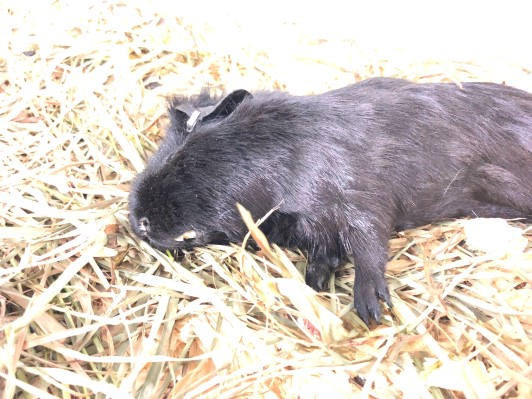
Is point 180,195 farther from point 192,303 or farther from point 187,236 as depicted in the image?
point 192,303

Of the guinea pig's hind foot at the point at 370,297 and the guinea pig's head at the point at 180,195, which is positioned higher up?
the guinea pig's head at the point at 180,195

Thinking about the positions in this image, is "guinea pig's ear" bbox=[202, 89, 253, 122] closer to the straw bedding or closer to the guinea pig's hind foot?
the straw bedding

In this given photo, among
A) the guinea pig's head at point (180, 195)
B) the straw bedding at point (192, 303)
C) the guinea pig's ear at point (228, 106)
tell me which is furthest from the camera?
the guinea pig's ear at point (228, 106)

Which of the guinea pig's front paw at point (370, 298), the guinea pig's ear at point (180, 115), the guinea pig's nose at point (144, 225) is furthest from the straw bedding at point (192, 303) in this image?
the guinea pig's ear at point (180, 115)

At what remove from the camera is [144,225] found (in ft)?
6.03

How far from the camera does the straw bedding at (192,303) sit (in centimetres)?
159

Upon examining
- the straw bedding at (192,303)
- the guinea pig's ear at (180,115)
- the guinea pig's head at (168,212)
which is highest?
the guinea pig's ear at (180,115)

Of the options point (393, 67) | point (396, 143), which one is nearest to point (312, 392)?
point (396, 143)

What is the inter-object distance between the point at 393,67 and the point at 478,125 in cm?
116

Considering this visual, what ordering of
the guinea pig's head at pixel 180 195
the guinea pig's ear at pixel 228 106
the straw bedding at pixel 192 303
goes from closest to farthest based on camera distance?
the straw bedding at pixel 192 303 < the guinea pig's head at pixel 180 195 < the guinea pig's ear at pixel 228 106

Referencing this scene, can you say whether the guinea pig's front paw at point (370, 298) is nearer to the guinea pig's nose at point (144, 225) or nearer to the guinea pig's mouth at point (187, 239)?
the guinea pig's mouth at point (187, 239)

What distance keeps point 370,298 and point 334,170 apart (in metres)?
0.46

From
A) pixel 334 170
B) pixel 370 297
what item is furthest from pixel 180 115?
pixel 370 297

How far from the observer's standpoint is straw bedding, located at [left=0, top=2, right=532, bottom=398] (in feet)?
5.20
